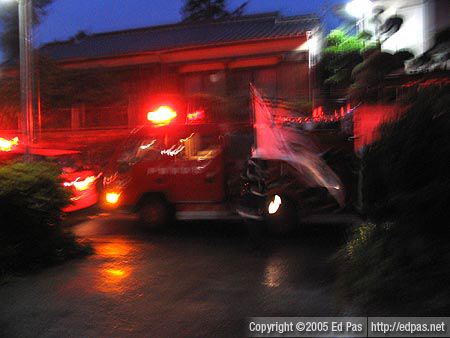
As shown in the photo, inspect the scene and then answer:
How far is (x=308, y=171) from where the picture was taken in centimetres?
912

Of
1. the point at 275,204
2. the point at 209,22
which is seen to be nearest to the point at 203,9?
the point at 209,22

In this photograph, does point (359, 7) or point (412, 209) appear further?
point (359, 7)

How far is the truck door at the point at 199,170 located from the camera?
9.83 meters

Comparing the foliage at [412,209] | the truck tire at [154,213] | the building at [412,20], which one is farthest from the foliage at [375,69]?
the foliage at [412,209]

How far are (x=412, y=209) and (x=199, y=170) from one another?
633 centimetres

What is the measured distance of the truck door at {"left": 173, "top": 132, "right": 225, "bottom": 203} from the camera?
983cm

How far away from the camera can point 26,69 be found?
32.7 ft

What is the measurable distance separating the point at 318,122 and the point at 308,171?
1326mm

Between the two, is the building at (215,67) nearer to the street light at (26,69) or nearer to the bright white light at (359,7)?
the bright white light at (359,7)

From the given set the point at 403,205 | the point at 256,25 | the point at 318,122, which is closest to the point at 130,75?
the point at 256,25

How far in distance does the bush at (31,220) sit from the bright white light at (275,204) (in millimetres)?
3354

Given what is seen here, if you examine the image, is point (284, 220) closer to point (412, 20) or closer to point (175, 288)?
point (175, 288)

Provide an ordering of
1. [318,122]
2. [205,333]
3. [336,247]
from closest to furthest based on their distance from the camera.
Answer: [205,333] → [336,247] → [318,122]

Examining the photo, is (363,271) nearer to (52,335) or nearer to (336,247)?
(52,335)
